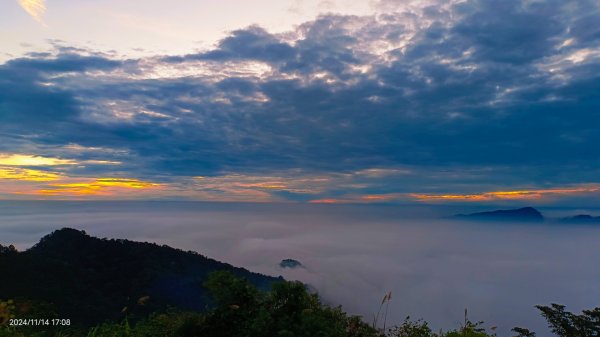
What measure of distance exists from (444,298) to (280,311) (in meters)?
183

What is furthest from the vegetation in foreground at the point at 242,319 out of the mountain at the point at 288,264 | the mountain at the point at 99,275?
the mountain at the point at 288,264

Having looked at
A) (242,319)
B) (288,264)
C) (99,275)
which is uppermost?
(242,319)

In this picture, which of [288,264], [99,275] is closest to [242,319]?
[99,275]

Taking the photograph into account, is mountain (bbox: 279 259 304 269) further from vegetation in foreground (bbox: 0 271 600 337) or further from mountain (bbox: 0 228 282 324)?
vegetation in foreground (bbox: 0 271 600 337)

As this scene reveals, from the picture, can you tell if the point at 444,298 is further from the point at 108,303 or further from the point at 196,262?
the point at 108,303

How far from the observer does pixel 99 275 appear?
63.1m

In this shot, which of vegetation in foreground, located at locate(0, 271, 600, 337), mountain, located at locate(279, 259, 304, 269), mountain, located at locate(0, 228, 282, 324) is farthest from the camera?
mountain, located at locate(279, 259, 304, 269)

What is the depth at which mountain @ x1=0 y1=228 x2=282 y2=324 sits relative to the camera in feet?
144

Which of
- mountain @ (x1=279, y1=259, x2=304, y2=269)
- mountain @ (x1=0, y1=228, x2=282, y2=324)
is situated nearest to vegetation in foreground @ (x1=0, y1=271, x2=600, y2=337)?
mountain @ (x1=0, y1=228, x2=282, y2=324)

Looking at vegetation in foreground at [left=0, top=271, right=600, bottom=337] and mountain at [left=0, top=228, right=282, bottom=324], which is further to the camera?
mountain at [left=0, top=228, right=282, bottom=324]

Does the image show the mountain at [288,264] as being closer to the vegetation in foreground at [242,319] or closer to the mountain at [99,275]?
the mountain at [99,275]

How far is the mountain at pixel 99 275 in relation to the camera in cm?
4375

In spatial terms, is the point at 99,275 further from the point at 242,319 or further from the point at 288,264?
the point at 288,264

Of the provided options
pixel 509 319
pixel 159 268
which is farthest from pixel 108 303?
pixel 509 319
